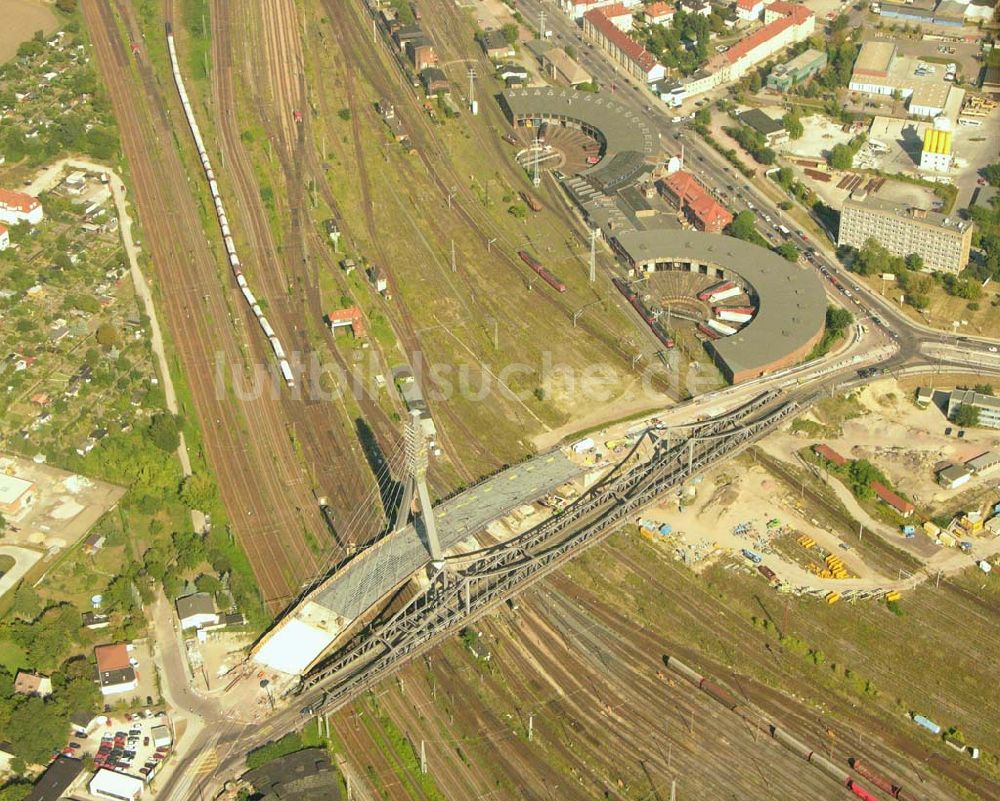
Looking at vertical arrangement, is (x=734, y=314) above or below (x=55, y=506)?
below

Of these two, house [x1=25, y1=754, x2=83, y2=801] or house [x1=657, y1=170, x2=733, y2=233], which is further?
house [x1=657, y1=170, x2=733, y2=233]

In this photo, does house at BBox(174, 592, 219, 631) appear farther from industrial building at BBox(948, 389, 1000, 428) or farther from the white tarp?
industrial building at BBox(948, 389, 1000, 428)

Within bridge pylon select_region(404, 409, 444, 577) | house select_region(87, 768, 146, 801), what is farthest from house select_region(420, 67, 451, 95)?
house select_region(87, 768, 146, 801)

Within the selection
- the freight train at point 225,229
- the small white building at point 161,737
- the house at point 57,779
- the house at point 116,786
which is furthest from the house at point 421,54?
the house at point 116,786

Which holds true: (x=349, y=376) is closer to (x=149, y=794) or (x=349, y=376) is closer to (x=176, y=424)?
(x=176, y=424)

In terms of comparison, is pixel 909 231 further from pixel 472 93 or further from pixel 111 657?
pixel 111 657

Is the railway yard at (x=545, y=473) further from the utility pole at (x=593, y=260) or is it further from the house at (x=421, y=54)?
the house at (x=421, y=54)

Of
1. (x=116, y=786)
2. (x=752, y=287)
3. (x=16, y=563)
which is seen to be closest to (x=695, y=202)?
(x=752, y=287)
